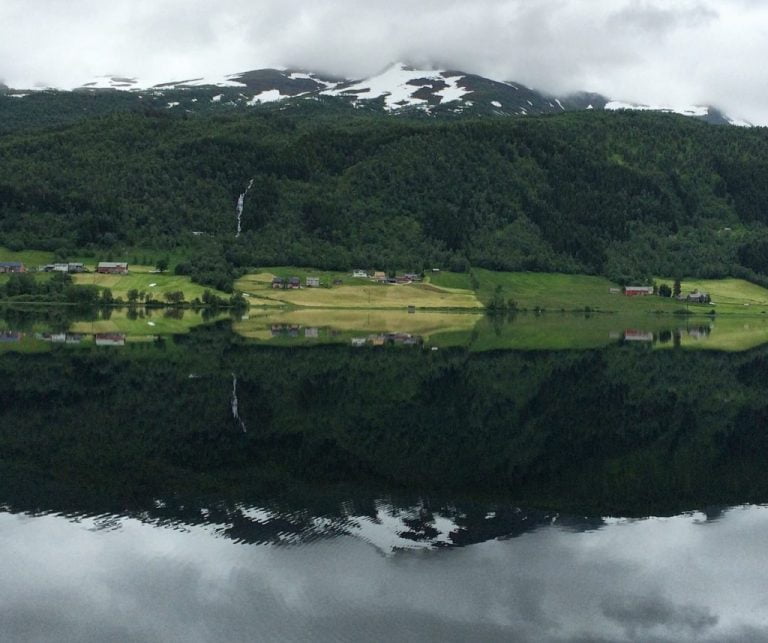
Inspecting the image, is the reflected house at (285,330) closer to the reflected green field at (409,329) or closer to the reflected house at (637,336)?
the reflected green field at (409,329)

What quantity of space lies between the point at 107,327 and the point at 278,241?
87715mm

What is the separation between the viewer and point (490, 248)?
18775 centimetres

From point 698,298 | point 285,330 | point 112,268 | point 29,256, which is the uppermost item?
point 29,256

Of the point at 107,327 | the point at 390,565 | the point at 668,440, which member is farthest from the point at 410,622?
the point at 107,327

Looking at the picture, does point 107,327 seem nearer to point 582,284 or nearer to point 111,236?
point 111,236

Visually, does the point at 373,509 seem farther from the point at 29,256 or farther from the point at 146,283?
the point at 29,256

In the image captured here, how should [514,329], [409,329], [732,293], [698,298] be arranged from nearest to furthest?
1. [409,329]
2. [514,329]
3. [698,298]
4. [732,293]

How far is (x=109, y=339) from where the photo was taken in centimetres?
7150

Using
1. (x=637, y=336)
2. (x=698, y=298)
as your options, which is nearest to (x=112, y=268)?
(x=637, y=336)

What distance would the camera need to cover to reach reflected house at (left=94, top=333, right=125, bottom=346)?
6712 cm

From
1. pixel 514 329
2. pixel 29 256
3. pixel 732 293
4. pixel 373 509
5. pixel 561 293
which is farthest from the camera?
pixel 732 293

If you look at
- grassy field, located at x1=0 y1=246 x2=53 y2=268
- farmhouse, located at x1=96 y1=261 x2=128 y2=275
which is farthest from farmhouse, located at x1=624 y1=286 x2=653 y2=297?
grassy field, located at x1=0 y1=246 x2=53 y2=268

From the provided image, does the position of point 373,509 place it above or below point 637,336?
above

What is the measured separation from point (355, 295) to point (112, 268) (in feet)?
129
